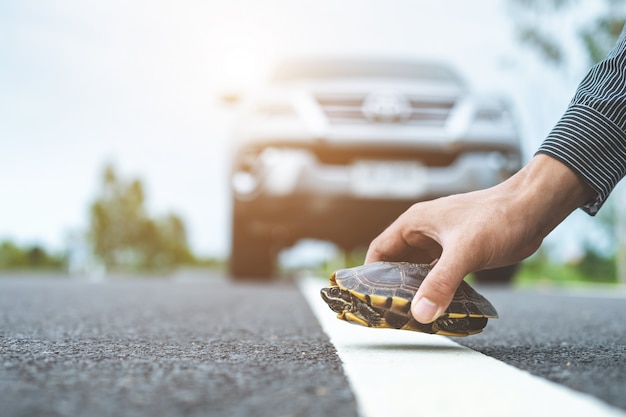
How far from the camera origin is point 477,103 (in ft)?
18.9

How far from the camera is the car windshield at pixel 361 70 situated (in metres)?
6.01

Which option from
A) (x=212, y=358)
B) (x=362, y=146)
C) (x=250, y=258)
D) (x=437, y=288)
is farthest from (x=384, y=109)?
(x=212, y=358)

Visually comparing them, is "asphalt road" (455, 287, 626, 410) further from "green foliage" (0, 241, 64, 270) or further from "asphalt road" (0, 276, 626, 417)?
"green foliage" (0, 241, 64, 270)

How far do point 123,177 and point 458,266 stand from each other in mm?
45374

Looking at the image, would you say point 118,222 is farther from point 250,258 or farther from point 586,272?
point 250,258

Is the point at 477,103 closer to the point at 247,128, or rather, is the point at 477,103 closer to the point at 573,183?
the point at 247,128

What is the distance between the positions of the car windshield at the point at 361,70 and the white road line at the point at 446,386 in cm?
396

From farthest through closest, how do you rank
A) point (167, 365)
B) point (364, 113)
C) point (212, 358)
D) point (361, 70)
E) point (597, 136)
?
point (361, 70), point (364, 113), point (597, 136), point (212, 358), point (167, 365)

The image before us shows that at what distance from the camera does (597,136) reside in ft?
6.84

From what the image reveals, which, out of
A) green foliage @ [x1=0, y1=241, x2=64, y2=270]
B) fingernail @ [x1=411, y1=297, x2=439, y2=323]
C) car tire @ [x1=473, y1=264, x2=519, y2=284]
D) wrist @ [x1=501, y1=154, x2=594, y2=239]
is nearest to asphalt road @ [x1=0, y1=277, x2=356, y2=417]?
fingernail @ [x1=411, y1=297, x2=439, y2=323]

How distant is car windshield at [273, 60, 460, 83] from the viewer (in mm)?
6012

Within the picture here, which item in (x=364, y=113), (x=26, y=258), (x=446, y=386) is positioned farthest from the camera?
(x=26, y=258)

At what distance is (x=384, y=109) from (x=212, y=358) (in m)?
3.87

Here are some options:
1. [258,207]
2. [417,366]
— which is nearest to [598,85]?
A: [417,366]
